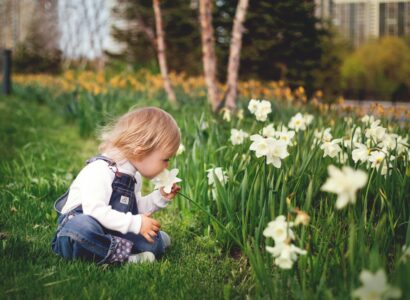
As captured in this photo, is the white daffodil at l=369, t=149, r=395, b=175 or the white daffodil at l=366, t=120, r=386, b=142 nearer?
the white daffodil at l=369, t=149, r=395, b=175

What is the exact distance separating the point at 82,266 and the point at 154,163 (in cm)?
55

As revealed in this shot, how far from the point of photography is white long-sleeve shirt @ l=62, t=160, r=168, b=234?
2.06 meters

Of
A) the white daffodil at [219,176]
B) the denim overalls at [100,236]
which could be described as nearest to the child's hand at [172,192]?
the denim overalls at [100,236]

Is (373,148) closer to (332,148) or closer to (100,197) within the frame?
(332,148)

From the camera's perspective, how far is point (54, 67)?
2642cm

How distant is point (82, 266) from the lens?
6.79 ft

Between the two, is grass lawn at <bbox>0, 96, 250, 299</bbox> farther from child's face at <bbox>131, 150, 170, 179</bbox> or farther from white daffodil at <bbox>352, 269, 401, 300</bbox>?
white daffodil at <bbox>352, 269, 401, 300</bbox>

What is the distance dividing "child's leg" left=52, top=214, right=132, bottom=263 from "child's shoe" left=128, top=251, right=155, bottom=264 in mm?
36

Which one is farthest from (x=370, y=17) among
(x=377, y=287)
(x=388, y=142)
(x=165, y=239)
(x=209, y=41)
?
(x=377, y=287)

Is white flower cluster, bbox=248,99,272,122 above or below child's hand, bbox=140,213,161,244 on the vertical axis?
above

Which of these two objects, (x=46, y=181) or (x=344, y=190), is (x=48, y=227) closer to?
(x=46, y=181)

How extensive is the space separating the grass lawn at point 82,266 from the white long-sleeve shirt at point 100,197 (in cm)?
20

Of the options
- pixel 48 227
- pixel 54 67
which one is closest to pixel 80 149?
pixel 48 227

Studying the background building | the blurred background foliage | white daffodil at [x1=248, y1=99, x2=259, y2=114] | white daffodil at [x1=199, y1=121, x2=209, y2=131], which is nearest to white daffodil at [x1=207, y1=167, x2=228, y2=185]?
white daffodil at [x1=248, y1=99, x2=259, y2=114]
